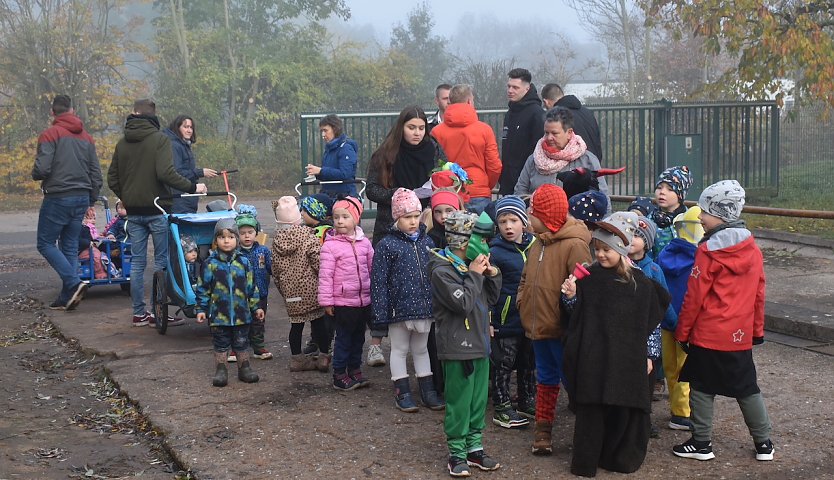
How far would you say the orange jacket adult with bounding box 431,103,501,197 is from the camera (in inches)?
349

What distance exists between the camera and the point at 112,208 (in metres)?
22.3

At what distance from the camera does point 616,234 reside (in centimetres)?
551

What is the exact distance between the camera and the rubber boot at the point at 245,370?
7543mm

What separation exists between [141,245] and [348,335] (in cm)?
330

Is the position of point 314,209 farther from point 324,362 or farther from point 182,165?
point 182,165

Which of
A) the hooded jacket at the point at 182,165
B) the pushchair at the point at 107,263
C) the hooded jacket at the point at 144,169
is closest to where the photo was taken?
the hooded jacket at the point at 144,169

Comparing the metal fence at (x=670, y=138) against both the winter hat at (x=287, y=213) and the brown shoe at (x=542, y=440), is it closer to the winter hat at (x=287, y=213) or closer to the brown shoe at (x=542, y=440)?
the winter hat at (x=287, y=213)

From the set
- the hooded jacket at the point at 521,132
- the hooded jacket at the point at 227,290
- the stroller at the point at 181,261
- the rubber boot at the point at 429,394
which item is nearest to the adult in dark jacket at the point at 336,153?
the stroller at the point at 181,261

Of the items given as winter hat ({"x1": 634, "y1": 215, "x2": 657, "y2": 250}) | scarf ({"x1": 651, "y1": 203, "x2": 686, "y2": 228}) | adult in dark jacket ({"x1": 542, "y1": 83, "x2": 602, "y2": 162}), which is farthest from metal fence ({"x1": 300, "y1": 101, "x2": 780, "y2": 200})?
winter hat ({"x1": 634, "y1": 215, "x2": 657, "y2": 250})

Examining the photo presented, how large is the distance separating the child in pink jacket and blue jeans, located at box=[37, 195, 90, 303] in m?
4.38

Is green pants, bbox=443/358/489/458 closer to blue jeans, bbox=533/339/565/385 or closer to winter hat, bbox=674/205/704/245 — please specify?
blue jeans, bbox=533/339/565/385

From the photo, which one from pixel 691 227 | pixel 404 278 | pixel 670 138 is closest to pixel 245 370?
pixel 404 278

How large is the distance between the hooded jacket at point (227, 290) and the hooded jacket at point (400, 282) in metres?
1.23

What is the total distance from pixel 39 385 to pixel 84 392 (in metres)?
0.45
